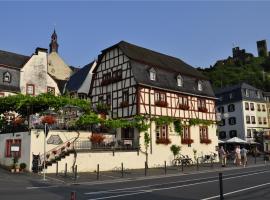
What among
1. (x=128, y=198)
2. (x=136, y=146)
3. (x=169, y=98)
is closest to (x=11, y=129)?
(x=136, y=146)

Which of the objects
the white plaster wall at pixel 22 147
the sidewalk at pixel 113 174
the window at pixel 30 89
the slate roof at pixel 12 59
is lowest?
the sidewalk at pixel 113 174

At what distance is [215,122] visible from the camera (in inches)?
1587

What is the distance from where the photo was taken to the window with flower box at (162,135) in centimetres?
3306

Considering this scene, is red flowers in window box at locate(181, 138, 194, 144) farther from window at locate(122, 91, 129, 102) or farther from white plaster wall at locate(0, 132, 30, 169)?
white plaster wall at locate(0, 132, 30, 169)

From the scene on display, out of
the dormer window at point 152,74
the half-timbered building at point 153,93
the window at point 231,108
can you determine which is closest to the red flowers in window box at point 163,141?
the half-timbered building at point 153,93

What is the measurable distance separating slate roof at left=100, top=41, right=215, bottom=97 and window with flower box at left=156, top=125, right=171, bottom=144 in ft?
13.1

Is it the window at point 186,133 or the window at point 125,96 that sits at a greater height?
the window at point 125,96

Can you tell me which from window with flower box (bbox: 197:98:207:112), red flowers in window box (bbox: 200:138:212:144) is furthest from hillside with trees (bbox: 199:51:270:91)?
red flowers in window box (bbox: 200:138:212:144)

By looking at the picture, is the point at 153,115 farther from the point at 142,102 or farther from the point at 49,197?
the point at 49,197

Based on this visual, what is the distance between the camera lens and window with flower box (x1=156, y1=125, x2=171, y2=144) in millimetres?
33062

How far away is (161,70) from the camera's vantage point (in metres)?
36.2

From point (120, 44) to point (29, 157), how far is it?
16191 millimetres

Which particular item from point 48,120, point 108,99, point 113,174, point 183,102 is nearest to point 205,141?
point 183,102

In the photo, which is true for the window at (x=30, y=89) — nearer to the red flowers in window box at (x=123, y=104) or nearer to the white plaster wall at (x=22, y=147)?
the red flowers in window box at (x=123, y=104)
